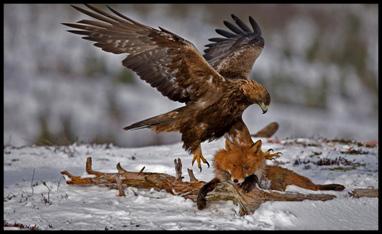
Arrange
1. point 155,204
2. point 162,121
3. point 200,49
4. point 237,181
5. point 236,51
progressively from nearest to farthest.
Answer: point 237,181
point 155,204
point 162,121
point 236,51
point 200,49

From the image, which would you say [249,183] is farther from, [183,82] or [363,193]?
[183,82]

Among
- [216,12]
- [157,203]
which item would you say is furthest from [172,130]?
[216,12]

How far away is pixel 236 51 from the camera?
9.79 meters

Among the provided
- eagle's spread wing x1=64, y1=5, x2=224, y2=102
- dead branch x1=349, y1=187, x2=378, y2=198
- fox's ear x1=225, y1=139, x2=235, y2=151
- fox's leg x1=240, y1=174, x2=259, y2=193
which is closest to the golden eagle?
eagle's spread wing x1=64, y1=5, x2=224, y2=102

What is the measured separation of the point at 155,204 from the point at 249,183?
3.26 feet

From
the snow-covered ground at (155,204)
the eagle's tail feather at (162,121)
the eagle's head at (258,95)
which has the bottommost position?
the snow-covered ground at (155,204)

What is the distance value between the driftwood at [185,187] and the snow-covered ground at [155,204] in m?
0.07

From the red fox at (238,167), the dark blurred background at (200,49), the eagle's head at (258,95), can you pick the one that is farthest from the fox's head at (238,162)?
the dark blurred background at (200,49)

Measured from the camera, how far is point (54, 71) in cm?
3606

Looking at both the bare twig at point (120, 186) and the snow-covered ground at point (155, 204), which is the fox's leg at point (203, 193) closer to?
the snow-covered ground at point (155, 204)

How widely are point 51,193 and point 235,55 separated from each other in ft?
9.55

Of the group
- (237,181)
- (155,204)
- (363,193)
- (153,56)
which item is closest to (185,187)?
(155,204)

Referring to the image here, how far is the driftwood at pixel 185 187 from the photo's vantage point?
7.61 m

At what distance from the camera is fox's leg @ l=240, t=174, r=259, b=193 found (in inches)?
303
